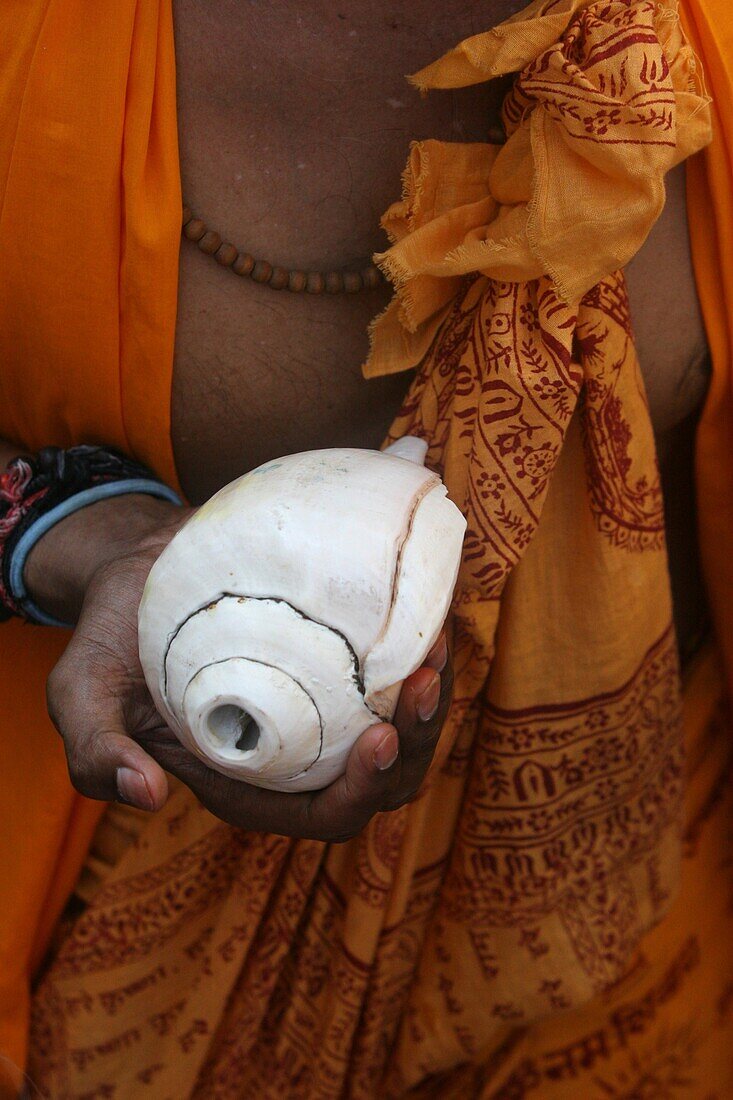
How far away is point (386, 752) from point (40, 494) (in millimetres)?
403

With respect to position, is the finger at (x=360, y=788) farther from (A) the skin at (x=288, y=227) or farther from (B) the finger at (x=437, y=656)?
(A) the skin at (x=288, y=227)

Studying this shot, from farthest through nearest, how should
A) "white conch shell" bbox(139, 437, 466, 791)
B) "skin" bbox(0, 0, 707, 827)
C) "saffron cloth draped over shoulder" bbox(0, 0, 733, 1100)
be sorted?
"skin" bbox(0, 0, 707, 827) < "saffron cloth draped over shoulder" bbox(0, 0, 733, 1100) < "white conch shell" bbox(139, 437, 466, 791)

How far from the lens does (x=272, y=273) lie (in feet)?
2.61

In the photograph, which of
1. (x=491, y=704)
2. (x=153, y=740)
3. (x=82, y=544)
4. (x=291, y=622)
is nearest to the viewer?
(x=291, y=622)

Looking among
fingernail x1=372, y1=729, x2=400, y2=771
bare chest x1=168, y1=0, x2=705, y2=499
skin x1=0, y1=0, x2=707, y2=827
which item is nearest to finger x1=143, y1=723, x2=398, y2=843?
fingernail x1=372, y1=729, x2=400, y2=771

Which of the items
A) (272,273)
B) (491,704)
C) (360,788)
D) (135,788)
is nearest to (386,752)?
(360,788)

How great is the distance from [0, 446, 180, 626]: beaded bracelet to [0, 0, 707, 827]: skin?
14 millimetres

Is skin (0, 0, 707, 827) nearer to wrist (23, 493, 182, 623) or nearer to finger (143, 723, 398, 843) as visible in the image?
wrist (23, 493, 182, 623)

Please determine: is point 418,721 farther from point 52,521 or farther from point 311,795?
point 52,521

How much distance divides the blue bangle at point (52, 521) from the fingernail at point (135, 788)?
27 centimetres

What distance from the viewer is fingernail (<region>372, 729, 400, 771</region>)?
0.57 meters

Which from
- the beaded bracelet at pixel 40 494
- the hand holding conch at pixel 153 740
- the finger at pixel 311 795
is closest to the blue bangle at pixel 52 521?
the beaded bracelet at pixel 40 494

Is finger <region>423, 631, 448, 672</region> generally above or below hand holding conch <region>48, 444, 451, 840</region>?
above

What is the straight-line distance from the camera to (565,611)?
844 mm
